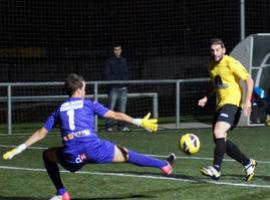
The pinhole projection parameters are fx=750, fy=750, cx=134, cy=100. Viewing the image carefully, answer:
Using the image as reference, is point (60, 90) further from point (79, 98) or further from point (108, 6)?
point (79, 98)

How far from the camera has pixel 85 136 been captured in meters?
7.65

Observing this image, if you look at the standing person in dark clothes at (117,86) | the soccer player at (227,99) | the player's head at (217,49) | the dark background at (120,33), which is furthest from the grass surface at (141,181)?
the dark background at (120,33)

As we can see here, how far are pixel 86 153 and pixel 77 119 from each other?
363 mm

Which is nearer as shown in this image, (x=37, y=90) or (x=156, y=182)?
(x=156, y=182)

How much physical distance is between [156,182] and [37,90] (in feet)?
47.0

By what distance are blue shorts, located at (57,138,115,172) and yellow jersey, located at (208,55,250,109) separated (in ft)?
8.02

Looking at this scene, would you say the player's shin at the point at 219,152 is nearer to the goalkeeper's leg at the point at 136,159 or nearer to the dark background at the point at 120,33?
the goalkeeper's leg at the point at 136,159

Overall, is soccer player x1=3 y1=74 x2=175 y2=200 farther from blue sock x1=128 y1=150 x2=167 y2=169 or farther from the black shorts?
the black shorts

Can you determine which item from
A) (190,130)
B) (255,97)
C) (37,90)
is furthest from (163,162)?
(37,90)

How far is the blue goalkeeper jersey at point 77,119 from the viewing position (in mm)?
7645

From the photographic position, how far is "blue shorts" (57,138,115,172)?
7605 millimetres

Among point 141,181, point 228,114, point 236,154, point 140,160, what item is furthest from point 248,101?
point 140,160

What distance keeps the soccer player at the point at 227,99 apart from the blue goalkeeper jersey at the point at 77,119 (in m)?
2.23

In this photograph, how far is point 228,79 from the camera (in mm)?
9703
